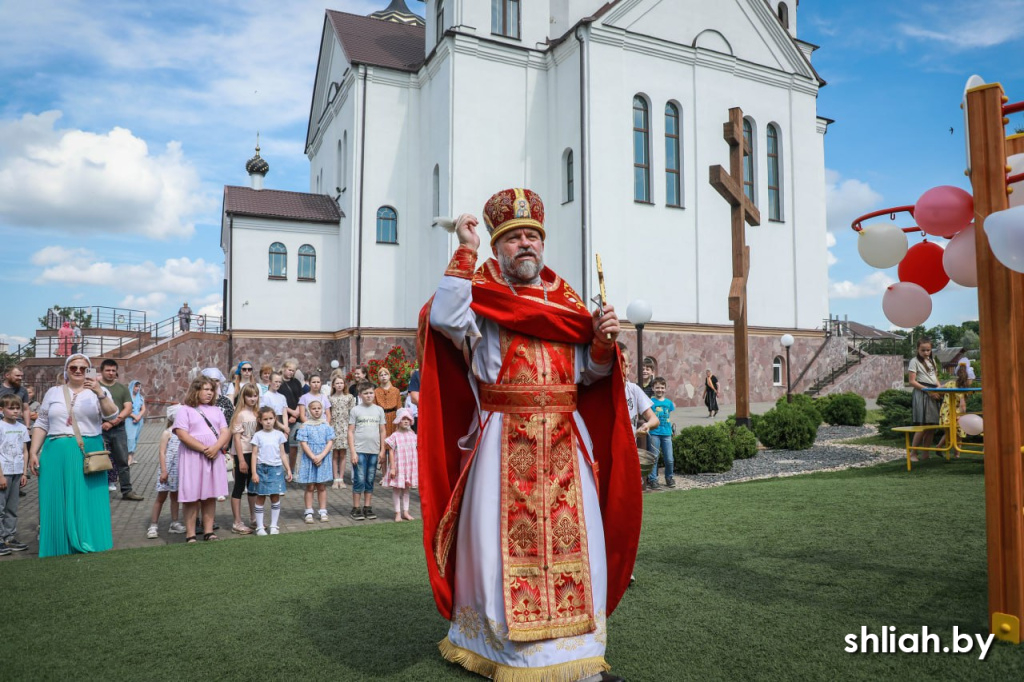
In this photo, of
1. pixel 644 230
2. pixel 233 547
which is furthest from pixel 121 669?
pixel 644 230

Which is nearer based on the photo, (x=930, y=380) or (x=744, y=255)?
(x=930, y=380)

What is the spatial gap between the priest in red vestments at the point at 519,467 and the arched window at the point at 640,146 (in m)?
20.3

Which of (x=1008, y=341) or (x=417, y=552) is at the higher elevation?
(x=1008, y=341)

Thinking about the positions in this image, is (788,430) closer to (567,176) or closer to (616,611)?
(616,611)

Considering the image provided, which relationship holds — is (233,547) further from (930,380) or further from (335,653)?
(930,380)

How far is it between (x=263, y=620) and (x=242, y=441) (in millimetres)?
3697

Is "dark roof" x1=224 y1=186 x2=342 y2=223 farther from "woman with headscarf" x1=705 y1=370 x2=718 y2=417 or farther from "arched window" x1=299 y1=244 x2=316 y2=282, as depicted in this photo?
"woman with headscarf" x1=705 y1=370 x2=718 y2=417

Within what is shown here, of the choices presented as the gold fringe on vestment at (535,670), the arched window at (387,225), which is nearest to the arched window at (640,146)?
the arched window at (387,225)

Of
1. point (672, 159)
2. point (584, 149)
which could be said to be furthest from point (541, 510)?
point (672, 159)

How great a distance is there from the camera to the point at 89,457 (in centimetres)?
678

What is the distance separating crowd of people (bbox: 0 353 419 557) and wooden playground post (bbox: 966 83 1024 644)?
6.03 m

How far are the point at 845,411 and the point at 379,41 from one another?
72.9ft

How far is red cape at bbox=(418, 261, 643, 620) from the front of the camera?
3771mm

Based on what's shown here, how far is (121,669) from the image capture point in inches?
156
